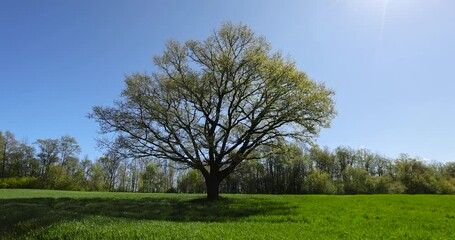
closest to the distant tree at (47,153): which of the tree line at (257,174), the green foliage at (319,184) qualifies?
the tree line at (257,174)

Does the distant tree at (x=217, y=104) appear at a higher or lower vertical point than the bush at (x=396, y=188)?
higher

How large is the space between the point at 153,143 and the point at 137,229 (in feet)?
60.4

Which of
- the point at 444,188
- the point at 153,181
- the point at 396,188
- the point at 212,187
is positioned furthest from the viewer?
the point at 153,181

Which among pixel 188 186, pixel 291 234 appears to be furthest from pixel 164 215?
pixel 188 186

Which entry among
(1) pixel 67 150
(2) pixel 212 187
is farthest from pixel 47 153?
(2) pixel 212 187

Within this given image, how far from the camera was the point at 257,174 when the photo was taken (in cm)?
10844

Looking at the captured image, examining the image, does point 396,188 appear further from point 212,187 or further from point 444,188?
point 212,187

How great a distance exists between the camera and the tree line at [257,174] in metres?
89.6

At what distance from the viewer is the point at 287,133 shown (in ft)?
99.7

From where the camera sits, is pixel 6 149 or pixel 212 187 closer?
pixel 212 187

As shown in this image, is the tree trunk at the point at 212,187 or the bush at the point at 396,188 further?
the bush at the point at 396,188

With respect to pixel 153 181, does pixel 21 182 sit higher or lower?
lower

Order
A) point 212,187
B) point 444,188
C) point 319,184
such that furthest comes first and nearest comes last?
point 319,184, point 444,188, point 212,187

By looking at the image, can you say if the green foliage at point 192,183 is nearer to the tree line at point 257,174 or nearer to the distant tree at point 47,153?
the tree line at point 257,174
